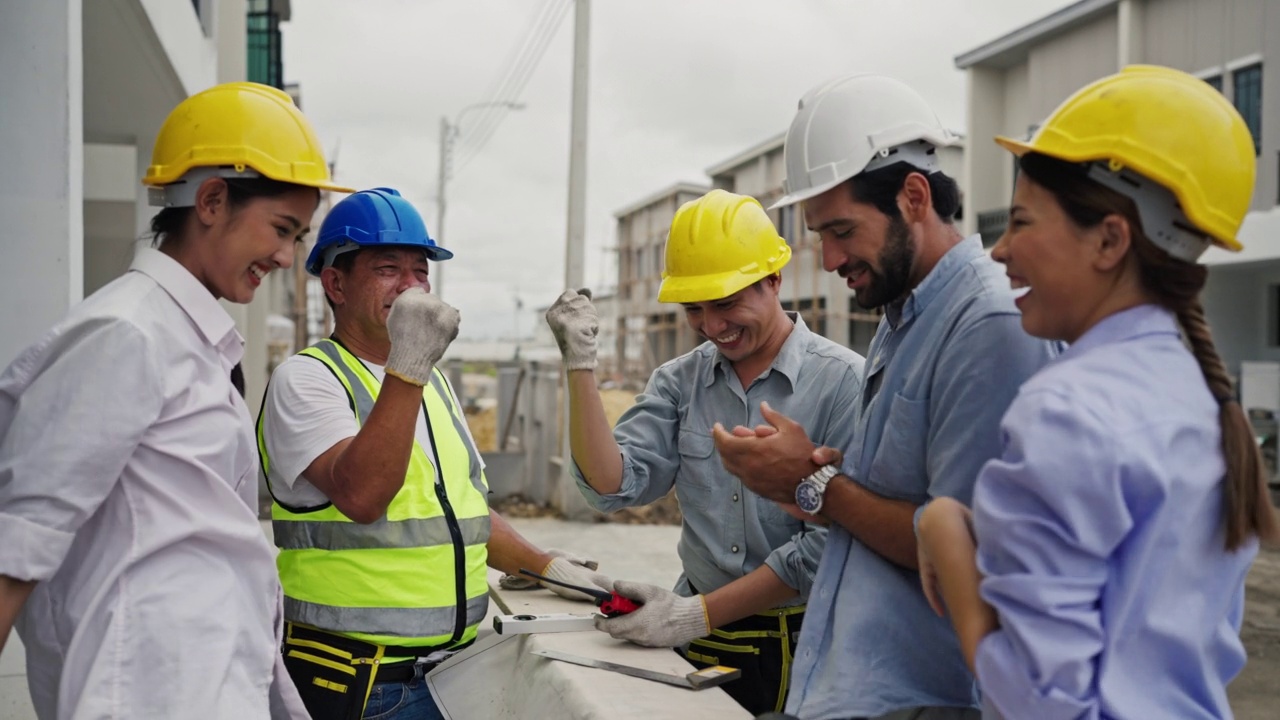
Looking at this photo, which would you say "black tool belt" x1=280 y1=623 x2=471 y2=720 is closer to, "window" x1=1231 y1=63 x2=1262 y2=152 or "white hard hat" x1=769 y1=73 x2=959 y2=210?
"white hard hat" x1=769 y1=73 x2=959 y2=210

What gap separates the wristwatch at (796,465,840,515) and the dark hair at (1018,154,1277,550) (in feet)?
2.31

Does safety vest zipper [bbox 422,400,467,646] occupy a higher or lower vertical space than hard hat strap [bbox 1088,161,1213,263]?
lower

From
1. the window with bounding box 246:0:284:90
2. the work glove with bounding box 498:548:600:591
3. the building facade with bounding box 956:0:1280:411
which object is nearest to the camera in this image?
the work glove with bounding box 498:548:600:591

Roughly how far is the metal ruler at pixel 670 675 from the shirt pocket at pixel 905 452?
720 mm

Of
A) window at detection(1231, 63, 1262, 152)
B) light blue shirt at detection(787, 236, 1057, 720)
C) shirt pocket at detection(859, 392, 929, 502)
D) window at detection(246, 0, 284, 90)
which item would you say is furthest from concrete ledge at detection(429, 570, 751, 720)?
window at detection(1231, 63, 1262, 152)

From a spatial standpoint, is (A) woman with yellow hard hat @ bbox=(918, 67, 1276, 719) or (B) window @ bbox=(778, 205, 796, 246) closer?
(A) woman with yellow hard hat @ bbox=(918, 67, 1276, 719)

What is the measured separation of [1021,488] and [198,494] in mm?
1352

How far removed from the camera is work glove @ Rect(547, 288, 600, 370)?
287 centimetres

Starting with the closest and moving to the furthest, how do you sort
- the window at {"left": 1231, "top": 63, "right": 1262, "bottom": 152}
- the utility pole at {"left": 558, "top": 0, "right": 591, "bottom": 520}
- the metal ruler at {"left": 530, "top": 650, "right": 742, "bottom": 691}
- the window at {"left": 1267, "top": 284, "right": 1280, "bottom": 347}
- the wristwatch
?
the wristwatch
the metal ruler at {"left": 530, "top": 650, "right": 742, "bottom": 691}
the utility pole at {"left": 558, "top": 0, "right": 591, "bottom": 520}
the window at {"left": 1231, "top": 63, "right": 1262, "bottom": 152}
the window at {"left": 1267, "top": 284, "right": 1280, "bottom": 347}

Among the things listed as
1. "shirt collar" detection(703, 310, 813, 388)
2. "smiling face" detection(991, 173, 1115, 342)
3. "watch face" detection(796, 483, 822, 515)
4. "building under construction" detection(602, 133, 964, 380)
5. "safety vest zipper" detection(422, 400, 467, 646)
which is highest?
"building under construction" detection(602, 133, 964, 380)

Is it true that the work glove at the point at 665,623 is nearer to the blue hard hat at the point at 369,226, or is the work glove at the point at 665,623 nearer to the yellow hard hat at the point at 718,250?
the yellow hard hat at the point at 718,250

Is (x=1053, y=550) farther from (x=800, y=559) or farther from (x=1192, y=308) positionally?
(x=800, y=559)

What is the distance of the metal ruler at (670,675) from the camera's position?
2.31 meters

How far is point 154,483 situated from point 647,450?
161 cm
